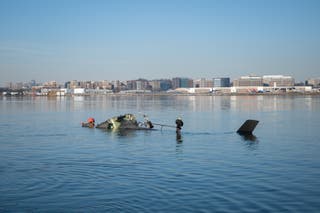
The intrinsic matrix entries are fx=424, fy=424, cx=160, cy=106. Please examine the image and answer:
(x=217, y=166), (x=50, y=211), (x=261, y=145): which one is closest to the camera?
(x=50, y=211)

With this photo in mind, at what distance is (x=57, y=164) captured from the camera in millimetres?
26609

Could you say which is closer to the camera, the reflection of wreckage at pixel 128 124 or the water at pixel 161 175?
the water at pixel 161 175

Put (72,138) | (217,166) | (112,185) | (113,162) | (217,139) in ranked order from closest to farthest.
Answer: (112,185), (217,166), (113,162), (217,139), (72,138)

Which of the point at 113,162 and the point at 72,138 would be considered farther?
the point at 72,138

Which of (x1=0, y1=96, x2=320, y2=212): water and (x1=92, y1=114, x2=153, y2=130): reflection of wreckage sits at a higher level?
(x1=92, y1=114, x2=153, y2=130): reflection of wreckage

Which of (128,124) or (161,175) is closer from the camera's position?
(161,175)

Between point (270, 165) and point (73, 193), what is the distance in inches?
495

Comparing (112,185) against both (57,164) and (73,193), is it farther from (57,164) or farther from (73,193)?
(57,164)

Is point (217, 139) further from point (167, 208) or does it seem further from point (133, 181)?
point (167, 208)

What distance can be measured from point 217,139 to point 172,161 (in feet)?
43.4

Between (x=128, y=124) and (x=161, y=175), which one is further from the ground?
(x=128, y=124)

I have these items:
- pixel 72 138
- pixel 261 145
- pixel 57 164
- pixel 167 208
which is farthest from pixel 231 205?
pixel 72 138

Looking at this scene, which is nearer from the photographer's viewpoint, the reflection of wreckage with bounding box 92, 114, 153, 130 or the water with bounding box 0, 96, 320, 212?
the water with bounding box 0, 96, 320, 212

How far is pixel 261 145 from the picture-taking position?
35.5m
